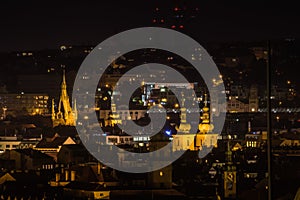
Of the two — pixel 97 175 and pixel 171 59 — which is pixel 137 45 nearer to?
pixel 171 59

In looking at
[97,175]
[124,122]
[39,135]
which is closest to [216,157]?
[97,175]

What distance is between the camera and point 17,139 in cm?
3136

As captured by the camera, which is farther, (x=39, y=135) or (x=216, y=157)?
(x=39, y=135)

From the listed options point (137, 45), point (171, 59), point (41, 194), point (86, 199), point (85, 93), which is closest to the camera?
point (86, 199)

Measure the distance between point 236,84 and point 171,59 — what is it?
36.5 ft

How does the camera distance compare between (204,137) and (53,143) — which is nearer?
(204,137)

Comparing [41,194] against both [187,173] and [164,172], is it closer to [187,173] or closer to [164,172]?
[164,172]

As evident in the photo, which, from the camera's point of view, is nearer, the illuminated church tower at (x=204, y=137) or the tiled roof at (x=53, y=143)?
the illuminated church tower at (x=204, y=137)

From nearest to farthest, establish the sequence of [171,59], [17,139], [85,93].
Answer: [17,139], [85,93], [171,59]

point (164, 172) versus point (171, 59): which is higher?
point (171, 59)

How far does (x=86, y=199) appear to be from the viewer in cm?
1385

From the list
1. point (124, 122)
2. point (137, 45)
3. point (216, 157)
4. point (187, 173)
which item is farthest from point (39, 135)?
point (137, 45)

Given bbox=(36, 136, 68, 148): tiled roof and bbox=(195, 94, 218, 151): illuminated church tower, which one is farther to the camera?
bbox=(36, 136, 68, 148): tiled roof

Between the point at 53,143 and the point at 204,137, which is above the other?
the point at 204,137
